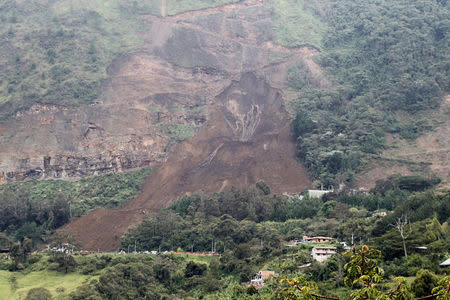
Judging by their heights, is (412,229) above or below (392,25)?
below

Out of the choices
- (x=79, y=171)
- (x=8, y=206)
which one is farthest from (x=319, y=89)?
(x=8, y=206)

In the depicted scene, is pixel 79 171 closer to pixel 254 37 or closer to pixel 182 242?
pixel 182 242

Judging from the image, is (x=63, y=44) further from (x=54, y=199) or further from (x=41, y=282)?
(x=41, y=282)

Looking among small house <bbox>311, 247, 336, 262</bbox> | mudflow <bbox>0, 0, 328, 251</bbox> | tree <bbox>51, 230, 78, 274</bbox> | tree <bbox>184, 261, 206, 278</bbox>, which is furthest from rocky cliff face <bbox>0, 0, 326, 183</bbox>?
small house <bbox>311, 247, 336, 262</bbox>

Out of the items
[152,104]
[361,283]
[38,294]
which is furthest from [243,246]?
[361,283]

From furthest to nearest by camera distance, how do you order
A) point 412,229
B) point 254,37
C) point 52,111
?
1. point 254,37
2. point 52,111
3. point 412,229

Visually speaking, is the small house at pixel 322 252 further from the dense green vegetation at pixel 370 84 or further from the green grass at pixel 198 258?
the dense green vegetation at pixel 370 84

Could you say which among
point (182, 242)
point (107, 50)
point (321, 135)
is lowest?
point (182, 242)
